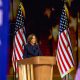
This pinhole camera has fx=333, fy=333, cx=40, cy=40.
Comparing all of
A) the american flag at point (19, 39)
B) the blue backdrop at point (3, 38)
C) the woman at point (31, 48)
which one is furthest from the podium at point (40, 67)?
the american flag at point (19, 39)

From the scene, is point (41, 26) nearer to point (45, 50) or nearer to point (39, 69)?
point (45, 50)

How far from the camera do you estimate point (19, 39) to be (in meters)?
9.20

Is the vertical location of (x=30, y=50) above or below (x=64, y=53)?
above

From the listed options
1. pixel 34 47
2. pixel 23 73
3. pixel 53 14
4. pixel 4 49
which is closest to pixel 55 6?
pixel 53 14

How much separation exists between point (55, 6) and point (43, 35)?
3.25 feet

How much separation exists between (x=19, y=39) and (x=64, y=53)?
130cm

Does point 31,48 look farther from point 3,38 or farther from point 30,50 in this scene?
point 3,38

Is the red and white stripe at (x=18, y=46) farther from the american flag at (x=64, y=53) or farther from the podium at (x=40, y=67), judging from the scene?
the podium at (x=40, y=67)

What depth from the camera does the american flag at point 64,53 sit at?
8953mm

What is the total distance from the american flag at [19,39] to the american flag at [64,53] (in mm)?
1017

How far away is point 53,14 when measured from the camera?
10359 millimetres

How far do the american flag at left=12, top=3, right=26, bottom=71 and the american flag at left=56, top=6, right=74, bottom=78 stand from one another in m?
1.02

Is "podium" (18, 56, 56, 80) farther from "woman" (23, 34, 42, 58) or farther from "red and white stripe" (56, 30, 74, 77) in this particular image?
"red and white stripe" (56, 30, 74, 77)

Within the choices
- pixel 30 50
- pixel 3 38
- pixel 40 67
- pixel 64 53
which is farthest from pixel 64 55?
pixel 3 38
